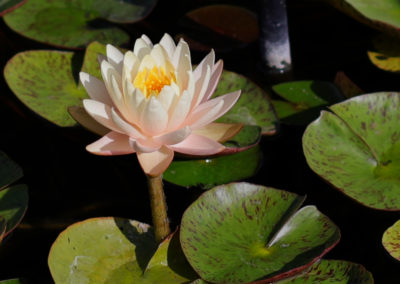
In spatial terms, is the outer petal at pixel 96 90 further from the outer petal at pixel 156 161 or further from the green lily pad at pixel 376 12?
the green lily pad at pixel 376 12

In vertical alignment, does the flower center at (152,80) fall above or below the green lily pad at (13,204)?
above

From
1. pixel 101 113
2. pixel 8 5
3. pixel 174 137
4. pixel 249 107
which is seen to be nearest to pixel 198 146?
pixel 174 137

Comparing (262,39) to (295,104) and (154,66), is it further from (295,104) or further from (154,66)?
(154,66)

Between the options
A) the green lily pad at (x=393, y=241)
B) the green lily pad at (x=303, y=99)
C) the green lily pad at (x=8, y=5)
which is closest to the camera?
the green lily pad at (x=393, y=241)

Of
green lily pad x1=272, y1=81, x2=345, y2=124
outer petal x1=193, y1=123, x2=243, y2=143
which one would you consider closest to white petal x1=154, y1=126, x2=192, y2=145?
outer petal x1=193, y1=123, x2=243, y2=143

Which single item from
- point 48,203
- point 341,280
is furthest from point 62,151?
point 341,280

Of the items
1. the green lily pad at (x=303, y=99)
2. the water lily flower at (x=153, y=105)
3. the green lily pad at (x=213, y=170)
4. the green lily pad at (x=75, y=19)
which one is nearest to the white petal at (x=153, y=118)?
the water lily flower at (x=153, y=105)

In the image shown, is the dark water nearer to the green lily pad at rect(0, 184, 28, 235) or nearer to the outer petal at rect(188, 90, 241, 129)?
the green lily pad at rect(0, 184, 28, 235)
